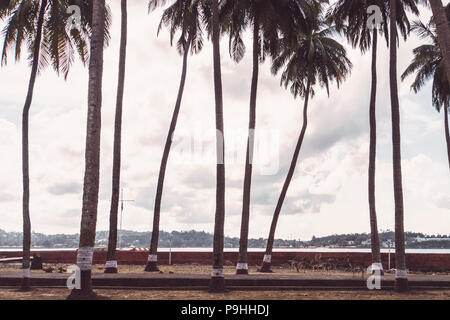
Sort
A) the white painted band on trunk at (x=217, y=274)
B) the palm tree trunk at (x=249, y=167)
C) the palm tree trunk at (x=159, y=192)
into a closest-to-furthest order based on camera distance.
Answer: the white painted band on trunk at (x=217, y=274), the palm tree trunk at (x=249, y=167), the palm tree trunk at (x=159, y=192)

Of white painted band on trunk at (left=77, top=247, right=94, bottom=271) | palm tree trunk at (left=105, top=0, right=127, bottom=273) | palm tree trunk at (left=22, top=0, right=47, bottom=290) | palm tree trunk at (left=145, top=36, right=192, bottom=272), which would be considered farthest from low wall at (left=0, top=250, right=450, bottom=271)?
white painted band on trunk at (left=77, top=247, right=94, bottom=271)

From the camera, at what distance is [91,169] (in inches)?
533

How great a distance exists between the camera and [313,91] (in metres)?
33.4

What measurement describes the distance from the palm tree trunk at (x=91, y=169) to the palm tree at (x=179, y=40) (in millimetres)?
10619

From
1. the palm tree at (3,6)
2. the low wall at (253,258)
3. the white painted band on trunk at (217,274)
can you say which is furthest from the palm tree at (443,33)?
the low wall at (253,258)

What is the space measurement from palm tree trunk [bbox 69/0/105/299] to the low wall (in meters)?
17.9

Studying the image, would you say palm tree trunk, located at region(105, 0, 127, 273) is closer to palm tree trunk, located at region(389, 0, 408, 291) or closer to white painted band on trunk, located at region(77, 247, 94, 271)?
white painted band on trunk, located at region(77, 247, 94, 271)

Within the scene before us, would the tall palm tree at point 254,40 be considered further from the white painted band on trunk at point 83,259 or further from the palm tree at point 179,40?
the white painted band on trunk at point 83,259

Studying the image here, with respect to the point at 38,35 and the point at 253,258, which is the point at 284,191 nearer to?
the point at 253,258

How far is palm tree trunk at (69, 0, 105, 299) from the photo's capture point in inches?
519

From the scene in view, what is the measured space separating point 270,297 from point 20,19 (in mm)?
13075

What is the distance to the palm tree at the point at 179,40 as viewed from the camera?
24.4 metres
